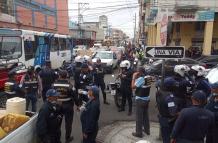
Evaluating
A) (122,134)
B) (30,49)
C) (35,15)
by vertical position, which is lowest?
(122,134)

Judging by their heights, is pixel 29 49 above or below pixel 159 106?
above

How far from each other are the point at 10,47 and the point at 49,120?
10.5 m

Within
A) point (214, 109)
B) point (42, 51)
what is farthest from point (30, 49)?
point (214, 109)

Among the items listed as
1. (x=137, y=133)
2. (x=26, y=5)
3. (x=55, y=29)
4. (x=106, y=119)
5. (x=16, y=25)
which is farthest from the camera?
(x=55, y=29)

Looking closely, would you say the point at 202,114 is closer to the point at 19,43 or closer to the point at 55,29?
the point at 19,43

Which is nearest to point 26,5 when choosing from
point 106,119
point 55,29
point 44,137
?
point 55,29

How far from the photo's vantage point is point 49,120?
669cm

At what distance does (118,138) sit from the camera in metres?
9.27

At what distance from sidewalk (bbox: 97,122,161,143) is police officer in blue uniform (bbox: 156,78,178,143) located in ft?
4.46

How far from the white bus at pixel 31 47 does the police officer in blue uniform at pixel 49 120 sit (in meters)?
9.16

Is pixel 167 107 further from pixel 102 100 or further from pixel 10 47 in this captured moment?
pixel 10 47

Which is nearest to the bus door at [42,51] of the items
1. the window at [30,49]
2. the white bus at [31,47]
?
the white bus at [31,47]

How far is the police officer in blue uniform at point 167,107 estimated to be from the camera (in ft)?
22.6

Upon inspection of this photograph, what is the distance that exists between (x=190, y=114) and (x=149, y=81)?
4.22 metres
